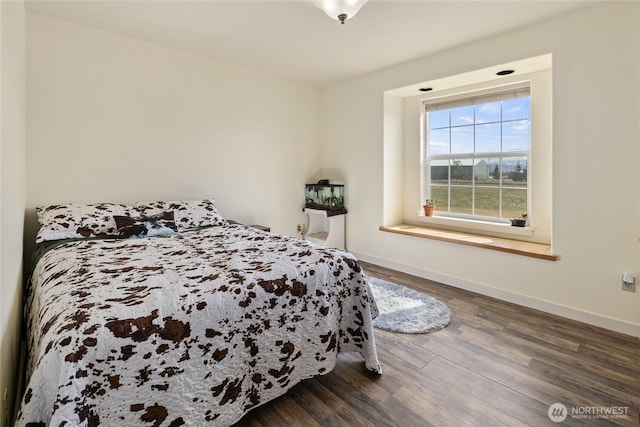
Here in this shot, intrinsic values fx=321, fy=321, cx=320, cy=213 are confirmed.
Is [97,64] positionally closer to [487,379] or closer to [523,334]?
[487,379]

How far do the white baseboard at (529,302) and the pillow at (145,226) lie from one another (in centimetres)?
250

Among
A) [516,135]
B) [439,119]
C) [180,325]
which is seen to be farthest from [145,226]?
[516,135]

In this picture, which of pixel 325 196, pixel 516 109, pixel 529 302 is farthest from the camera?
pixel 325 196

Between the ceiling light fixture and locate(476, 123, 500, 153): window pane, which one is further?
locate(476, 123, 500, 153): window pane

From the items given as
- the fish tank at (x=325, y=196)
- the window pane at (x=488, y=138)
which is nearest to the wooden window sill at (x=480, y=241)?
the fish tank at (x=325, y=196)

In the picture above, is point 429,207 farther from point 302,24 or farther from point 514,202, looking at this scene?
point 302,24

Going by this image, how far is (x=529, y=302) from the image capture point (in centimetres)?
280

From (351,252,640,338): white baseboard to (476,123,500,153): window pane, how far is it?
4.74 feet

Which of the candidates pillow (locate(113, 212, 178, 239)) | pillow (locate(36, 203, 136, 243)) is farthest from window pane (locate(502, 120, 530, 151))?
pillow (locate(36, 203, 136, 243))

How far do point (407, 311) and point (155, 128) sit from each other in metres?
2.91

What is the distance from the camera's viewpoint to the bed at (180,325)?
1.07m

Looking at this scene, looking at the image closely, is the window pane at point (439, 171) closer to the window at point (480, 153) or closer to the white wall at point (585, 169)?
the window at point (480, 153)

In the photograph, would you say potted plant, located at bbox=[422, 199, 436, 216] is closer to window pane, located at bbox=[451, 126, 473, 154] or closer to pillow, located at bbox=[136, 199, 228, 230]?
window pane, located at bbox=[451, 126, 473, 154]

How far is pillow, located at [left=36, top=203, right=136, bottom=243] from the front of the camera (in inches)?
92.9
